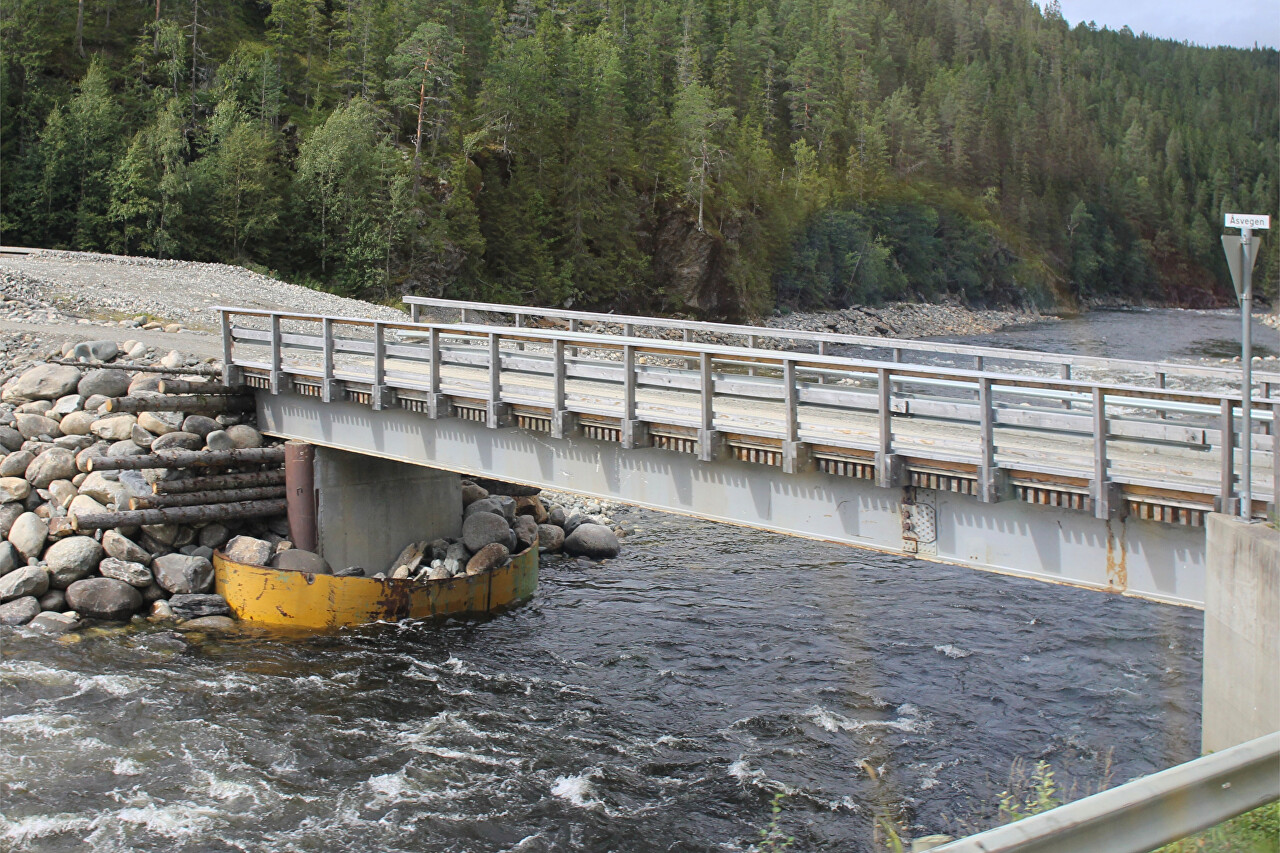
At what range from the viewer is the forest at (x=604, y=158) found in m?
50.2

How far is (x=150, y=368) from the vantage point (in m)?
19.0

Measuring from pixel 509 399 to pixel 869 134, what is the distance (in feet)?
339

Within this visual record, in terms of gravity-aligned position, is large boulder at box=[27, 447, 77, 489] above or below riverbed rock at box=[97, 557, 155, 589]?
above

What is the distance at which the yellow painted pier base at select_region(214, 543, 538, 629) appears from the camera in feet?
53.3

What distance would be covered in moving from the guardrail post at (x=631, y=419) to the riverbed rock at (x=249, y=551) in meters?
7.70

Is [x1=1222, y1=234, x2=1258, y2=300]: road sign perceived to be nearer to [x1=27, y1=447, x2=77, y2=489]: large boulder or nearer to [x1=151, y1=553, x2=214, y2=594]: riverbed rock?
[x1=151, y1=553, x2=214, y2=594]: riverbed rock

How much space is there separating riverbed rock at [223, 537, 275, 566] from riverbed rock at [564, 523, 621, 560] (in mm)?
5762

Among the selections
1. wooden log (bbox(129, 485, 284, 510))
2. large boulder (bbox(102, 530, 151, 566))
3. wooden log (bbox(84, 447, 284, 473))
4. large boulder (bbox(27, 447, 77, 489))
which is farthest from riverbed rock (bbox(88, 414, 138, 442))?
large boulder (bbox(102, 530, 151, 566))

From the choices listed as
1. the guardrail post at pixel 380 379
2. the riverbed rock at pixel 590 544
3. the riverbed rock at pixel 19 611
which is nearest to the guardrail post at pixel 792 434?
the guardrail post at pixel 380 379

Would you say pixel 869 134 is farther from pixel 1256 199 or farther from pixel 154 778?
pixel 154 778

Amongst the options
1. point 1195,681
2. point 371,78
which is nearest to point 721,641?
point 1195,681

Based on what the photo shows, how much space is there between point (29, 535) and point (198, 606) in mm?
2829

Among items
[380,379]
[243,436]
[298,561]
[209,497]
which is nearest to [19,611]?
[209,497]

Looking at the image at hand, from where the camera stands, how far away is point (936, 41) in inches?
6038
